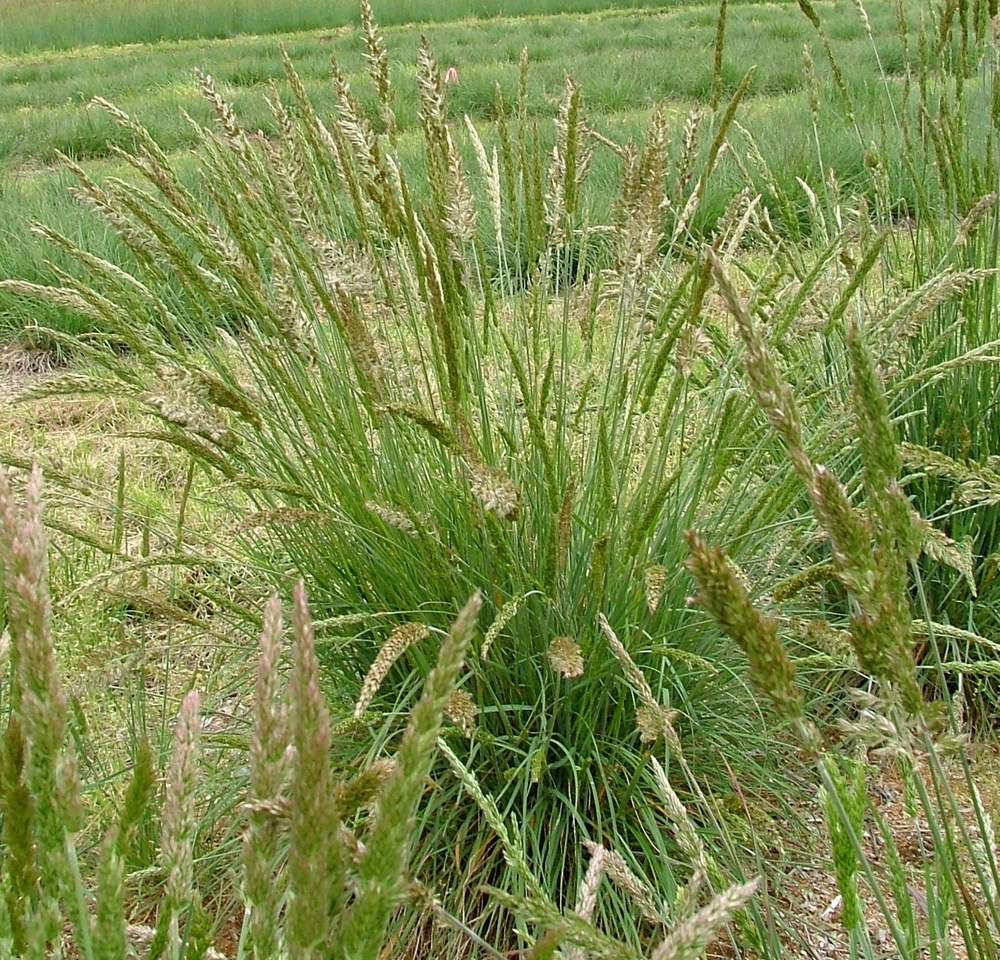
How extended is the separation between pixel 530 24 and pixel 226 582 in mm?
15685

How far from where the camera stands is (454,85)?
8602 mm

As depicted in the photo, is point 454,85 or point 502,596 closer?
point 502,596

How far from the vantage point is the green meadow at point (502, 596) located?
654mm

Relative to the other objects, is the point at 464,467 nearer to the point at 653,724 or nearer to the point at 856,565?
the point at 653,724

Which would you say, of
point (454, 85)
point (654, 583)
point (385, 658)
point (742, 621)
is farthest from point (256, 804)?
point (454, 85)

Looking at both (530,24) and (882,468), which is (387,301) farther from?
(530,24)

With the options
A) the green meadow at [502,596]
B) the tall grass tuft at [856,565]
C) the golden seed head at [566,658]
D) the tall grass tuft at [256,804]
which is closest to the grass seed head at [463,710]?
the green meadow at [502,596]

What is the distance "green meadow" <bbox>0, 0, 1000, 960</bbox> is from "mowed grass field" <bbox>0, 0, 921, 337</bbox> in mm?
1281

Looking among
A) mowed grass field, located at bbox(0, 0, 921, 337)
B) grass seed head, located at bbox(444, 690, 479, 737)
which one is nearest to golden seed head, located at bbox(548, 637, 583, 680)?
grass seed head, located at bbox(444, 690, 479, 737)

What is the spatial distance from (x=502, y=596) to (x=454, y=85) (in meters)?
7.71

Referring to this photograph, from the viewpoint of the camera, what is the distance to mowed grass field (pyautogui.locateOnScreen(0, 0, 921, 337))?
533cm

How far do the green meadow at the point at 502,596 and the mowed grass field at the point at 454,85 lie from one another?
1.28 metres

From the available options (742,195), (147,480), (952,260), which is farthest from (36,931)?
(147,480)

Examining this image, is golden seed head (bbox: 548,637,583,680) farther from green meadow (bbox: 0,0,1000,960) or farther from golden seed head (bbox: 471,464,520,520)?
golden seed head (bbox: 471,464,520,520)
